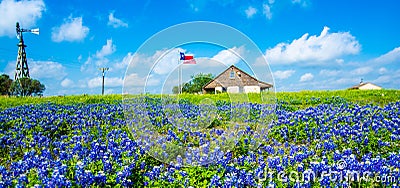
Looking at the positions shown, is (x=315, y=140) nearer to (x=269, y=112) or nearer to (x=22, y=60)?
(x=269, y=112)

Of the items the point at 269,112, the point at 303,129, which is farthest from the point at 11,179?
the point at 269,112

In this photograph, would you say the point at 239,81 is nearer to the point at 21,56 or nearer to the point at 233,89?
the point at 233,89

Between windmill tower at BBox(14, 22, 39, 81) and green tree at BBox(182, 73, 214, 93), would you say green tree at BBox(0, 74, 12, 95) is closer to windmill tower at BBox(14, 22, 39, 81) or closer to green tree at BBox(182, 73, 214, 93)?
windmill tower at BBox(14, 22, 39, 81)

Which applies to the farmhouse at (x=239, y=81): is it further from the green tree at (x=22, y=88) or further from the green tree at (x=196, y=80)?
the green tree at (x=22, y=88)

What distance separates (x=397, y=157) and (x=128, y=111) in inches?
226

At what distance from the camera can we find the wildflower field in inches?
194

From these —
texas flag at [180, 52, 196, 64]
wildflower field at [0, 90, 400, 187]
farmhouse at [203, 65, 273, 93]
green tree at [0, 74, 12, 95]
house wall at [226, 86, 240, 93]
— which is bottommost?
wildflower field at [0, 90, 400, 187]

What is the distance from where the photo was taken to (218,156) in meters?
6.19

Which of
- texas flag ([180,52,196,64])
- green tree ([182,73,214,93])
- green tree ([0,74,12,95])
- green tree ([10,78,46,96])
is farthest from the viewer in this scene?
green tree ([0,74,12,95])

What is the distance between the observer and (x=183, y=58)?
6598mm

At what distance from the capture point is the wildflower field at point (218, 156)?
494cm

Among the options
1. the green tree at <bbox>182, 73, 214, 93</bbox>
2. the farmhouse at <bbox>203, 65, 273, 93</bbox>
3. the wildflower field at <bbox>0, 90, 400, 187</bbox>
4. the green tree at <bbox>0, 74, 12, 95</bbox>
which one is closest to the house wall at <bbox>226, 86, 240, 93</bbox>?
the farmhouse at <bbox>203, 65, 273, 93</bbox>

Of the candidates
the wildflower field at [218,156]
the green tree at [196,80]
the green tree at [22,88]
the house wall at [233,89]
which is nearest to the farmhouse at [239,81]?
the house wall at [233,89]

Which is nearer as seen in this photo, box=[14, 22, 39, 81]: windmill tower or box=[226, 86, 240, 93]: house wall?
box=[226, 86, 240, 93]: house wall
